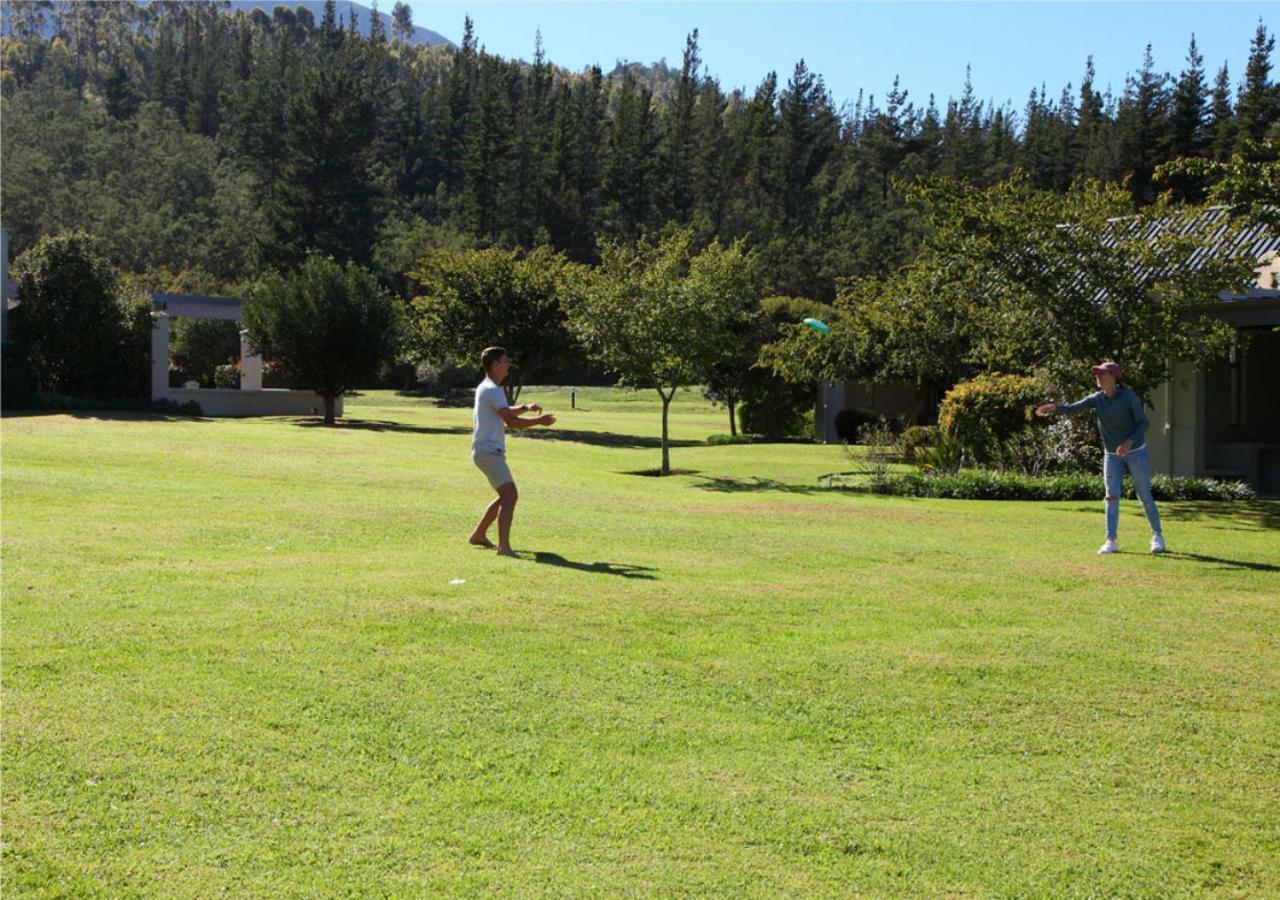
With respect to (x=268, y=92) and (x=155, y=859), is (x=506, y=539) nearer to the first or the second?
(x=155, y=859)

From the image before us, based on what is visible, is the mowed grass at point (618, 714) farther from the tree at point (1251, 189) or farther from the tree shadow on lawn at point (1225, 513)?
the tree at point (1251, 189)

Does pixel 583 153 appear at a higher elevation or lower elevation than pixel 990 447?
higher

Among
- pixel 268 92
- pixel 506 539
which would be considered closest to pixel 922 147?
pixel 268 92

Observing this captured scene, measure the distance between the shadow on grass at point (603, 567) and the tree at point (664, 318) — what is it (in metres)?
14.0

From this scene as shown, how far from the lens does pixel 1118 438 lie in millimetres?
12875

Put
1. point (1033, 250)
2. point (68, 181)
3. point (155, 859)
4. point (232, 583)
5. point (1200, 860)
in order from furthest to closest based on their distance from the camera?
point (68, 181) → point (1033, 250) → point (232, 583) → point (1200, 860) → point (155, 859)

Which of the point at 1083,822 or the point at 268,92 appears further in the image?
the point at 268,92

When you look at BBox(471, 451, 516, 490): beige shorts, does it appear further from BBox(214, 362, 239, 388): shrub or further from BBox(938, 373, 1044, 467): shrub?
BBox(214, 362, 239, 388): shrub

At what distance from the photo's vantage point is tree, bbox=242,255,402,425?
1462 inches

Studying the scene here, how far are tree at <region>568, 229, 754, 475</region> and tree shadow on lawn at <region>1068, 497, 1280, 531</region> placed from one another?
8952mm

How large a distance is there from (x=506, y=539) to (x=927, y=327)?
854 inches

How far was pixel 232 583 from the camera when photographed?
903cm

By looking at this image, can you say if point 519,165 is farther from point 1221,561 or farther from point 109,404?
point 1221,561

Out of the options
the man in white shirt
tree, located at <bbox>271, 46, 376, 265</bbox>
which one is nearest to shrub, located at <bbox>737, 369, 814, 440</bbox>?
the man in white shirt
